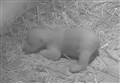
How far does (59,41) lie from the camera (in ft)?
8.38

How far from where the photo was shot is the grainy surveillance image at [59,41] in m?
2.42

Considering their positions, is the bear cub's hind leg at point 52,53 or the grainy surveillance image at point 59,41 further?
the bear cub's hind leg at point 52,53

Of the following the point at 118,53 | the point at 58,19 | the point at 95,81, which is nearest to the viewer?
the point at 95,81

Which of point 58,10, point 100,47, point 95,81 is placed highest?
point 58,10

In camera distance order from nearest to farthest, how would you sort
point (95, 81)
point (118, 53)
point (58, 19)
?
point (95, 81) < point (118, 53) < point (58, 19)

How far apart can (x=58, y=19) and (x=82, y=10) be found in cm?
28

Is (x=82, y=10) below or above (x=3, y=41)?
above

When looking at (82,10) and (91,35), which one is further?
(82,10)

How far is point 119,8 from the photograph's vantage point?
120 inches

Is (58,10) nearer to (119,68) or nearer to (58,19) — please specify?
(58,19)

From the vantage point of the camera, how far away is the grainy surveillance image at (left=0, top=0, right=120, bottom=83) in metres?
2.42

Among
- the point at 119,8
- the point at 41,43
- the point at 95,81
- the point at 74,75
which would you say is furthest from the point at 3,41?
the point at 119,8

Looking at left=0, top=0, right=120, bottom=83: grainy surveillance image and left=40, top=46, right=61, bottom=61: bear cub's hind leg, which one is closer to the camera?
left=0, top=0, right=120, bottom=83: grainy surveillance image

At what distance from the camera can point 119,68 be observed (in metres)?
2.45
